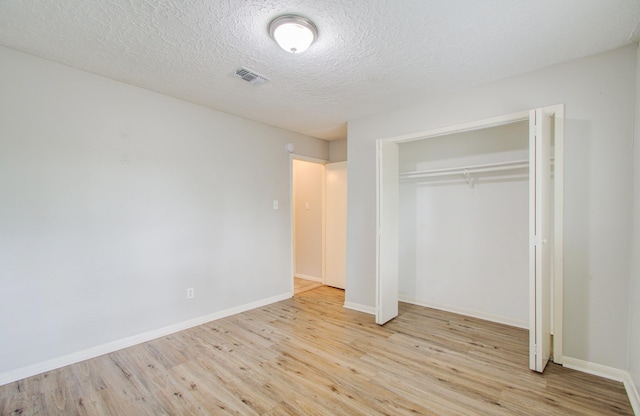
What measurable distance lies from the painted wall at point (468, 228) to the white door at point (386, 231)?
611 mm

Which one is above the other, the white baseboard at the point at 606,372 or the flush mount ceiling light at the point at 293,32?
the flush mount ceiling light at the point at 293,32

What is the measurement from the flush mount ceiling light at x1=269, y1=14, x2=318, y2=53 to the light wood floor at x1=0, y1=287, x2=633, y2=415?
2.46m

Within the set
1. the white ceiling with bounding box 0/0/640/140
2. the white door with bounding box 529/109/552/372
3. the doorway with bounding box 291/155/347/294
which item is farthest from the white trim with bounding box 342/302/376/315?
the white ceiling with bounding box 0/0/640/140

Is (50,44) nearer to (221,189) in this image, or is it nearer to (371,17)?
(221,189)

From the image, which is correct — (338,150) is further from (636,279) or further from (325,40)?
(636,279)

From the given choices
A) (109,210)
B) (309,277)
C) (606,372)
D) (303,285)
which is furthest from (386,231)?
(109,210)

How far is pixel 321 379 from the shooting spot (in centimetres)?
227

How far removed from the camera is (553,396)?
204 cm

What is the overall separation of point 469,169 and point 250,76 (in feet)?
8.45

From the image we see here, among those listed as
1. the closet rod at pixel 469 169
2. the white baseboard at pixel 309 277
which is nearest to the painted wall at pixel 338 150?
the closet rod at pixel 469 169

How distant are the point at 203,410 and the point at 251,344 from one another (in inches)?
36.9

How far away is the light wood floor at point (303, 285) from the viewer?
15.7ft

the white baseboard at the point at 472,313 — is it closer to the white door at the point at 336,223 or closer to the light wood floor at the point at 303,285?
the white door at the point at 336,223

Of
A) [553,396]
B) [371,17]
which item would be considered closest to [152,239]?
[371,17]
